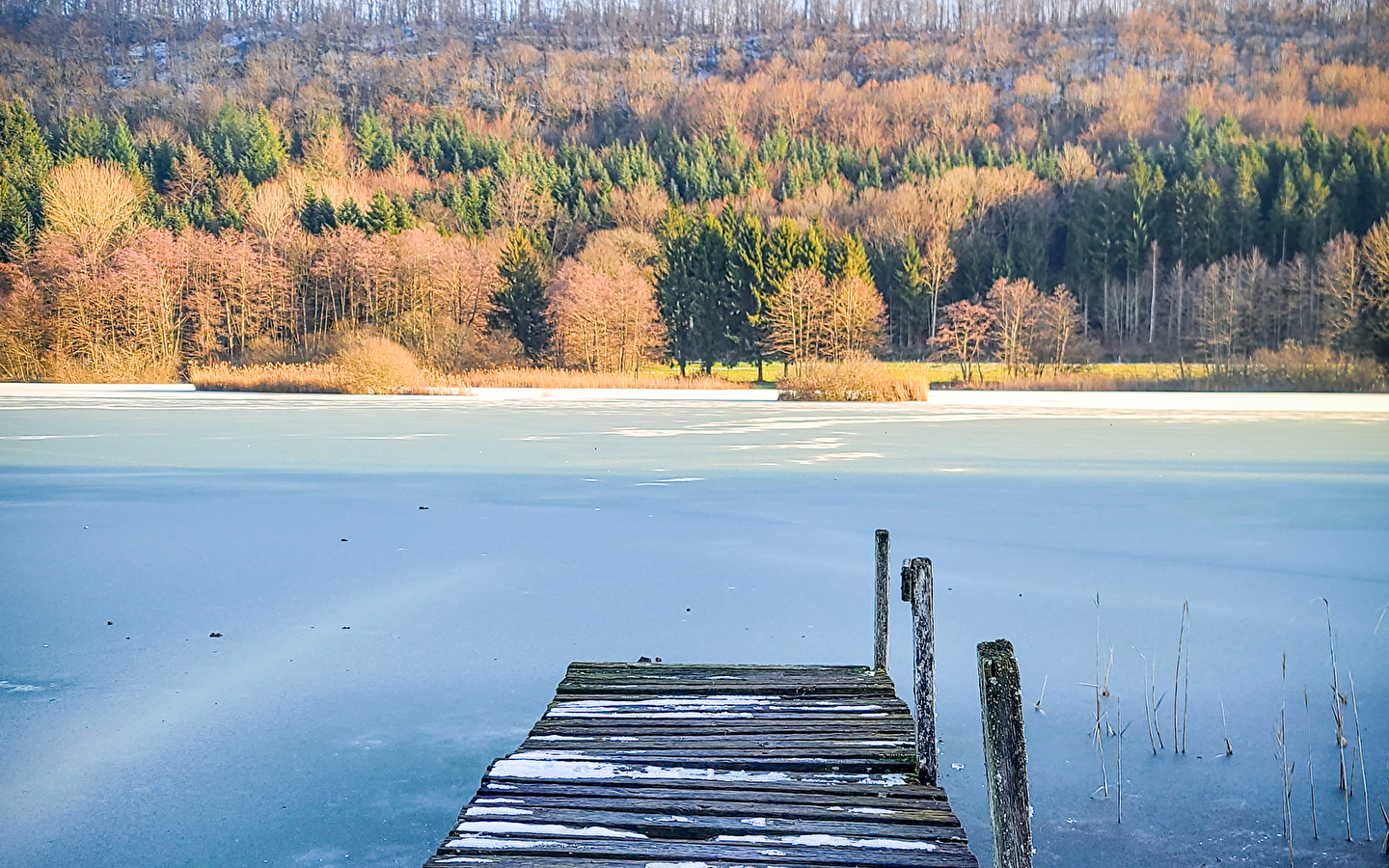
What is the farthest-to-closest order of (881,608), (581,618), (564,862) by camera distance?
(581,618)
(881,608)
(564,862)

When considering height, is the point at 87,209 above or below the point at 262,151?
below

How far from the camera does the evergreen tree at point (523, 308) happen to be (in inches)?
1838

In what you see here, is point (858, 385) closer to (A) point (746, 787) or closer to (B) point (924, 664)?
(B) point (924, 664)

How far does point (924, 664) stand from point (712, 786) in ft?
3.31

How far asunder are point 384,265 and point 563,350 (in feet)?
32.0

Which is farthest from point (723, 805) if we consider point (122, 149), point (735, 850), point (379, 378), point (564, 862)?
point (122, 149)

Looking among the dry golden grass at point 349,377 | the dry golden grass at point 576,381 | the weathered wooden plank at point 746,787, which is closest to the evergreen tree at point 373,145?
the dry golden grass at point 349,377

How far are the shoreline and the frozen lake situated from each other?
12243mm

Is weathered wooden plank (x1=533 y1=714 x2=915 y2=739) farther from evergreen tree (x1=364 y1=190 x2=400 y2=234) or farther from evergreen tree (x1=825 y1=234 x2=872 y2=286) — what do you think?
evergreen tree (x1=364 y1=190 x2=400 y2=234)

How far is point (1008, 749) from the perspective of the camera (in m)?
2.56

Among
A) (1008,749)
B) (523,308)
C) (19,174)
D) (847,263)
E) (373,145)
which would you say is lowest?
(1008,749)

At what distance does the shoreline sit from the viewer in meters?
25.6

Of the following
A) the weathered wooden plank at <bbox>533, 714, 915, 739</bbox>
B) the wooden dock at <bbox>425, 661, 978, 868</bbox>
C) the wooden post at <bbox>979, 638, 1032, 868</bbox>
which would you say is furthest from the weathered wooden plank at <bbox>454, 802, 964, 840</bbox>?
the weathered wooden plank at <bbox>533, 714, 915, 739</bbox>

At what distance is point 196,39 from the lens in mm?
123938
